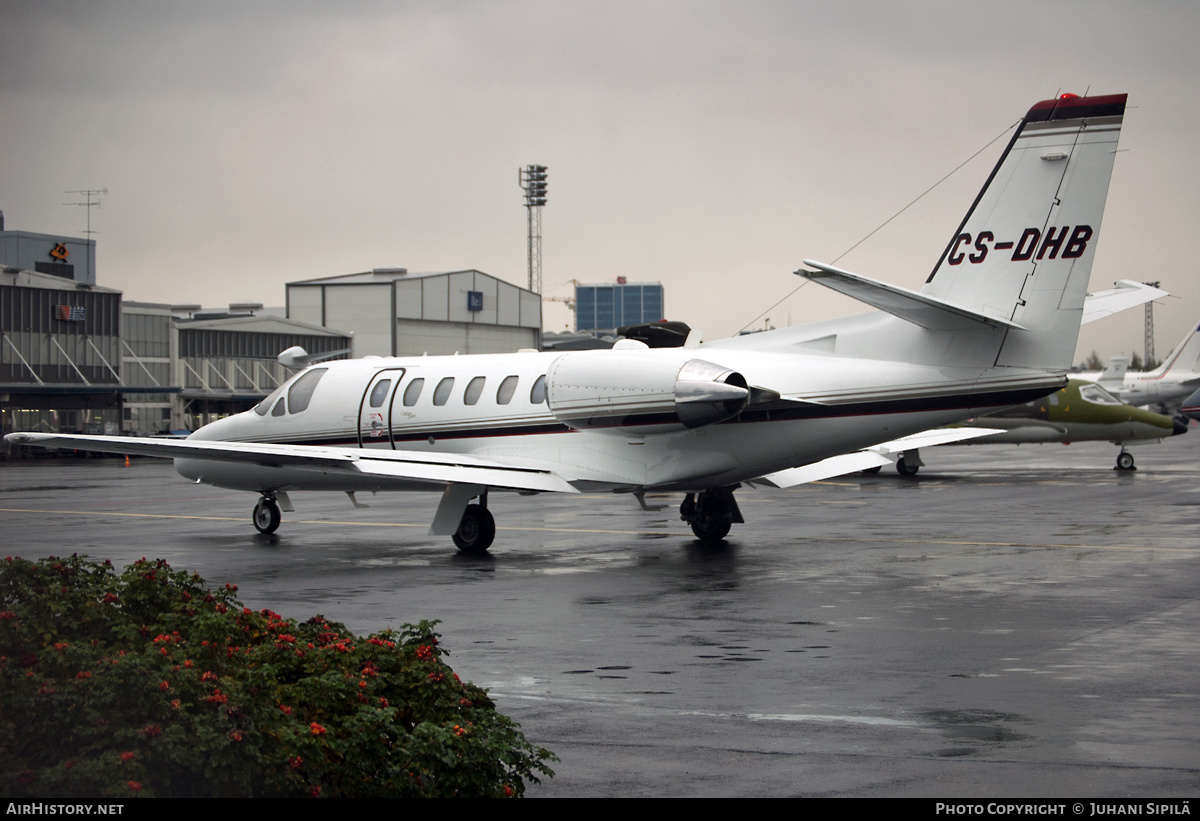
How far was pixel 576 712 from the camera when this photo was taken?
839cm

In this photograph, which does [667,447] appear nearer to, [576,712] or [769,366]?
[769,366]

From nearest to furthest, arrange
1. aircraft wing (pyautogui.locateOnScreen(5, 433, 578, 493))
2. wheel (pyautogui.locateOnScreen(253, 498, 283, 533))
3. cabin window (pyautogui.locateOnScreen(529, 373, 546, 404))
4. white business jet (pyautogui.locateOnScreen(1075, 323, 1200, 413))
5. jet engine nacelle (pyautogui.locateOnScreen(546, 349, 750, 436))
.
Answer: jet engine nacelle (pyautogui.locateOnScreen(546, 349, 750, 436))
aircraft wing (pyautogui.locateOnScreen(5, 433, 578, 493))
cabin window (pyautogui.locateOnScreen(529, 373, 546, 404))
wheel (pyautogui.locateOnScreen(253, 498, 283, 533))
white business jet (pyautogui.locateOnScreen(1075, 323, 1200, 413))

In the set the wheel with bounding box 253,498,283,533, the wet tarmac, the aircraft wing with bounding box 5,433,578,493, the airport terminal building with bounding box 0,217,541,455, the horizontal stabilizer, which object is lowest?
the wet tarmac

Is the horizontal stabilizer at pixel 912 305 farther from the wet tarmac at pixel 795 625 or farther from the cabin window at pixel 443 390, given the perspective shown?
the cabin window at pixel 443 390

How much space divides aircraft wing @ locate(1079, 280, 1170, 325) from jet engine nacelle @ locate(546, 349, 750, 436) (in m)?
5.86

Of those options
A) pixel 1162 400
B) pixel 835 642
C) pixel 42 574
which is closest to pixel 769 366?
pixel 835 642

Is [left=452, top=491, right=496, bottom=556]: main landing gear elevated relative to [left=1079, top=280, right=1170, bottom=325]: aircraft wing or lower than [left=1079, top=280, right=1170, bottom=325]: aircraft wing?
lower

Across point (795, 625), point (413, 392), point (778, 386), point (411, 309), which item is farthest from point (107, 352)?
point (795, 625)

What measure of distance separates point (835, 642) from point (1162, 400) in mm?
54591

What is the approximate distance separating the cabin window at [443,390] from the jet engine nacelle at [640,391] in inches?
97.0

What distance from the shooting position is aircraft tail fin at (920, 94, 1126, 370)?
16078mm

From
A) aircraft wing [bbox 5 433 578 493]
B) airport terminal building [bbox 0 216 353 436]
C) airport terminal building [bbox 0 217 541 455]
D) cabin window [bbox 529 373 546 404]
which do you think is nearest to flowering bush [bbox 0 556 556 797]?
aircraft wing [bbox 5 433 578 493]

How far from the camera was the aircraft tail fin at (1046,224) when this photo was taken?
52.7ft

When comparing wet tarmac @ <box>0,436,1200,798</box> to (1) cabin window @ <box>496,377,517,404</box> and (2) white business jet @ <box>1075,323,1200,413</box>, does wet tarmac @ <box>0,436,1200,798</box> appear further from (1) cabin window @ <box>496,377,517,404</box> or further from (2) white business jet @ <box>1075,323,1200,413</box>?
Answer: (2) white business jet @ <box>1075,323,1200,413</box>
